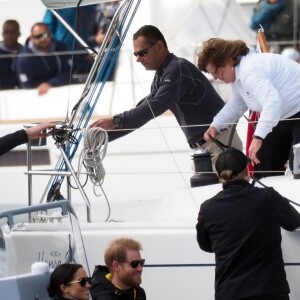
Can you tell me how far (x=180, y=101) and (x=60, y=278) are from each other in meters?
2.10

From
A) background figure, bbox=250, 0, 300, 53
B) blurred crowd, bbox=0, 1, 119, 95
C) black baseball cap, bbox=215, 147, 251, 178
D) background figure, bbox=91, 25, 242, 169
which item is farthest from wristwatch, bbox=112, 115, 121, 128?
background figure, bbox=250, 0, 300, 53

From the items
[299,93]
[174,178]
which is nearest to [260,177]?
[299,93]

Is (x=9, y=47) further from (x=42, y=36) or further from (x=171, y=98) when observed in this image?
(x=171, y=98)

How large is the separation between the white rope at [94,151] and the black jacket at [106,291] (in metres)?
1.38

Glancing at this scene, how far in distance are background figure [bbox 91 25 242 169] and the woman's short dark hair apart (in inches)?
67.4

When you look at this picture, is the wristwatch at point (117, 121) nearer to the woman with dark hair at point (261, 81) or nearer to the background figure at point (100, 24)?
the woman with dark hair at point (261, 81)

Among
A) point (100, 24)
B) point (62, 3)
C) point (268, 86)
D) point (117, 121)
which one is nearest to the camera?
point (268, 86)

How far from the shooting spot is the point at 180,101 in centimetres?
771

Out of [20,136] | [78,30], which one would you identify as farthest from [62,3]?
[78,30]

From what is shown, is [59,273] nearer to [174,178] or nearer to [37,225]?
[37,225]

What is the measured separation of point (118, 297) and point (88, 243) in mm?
1248

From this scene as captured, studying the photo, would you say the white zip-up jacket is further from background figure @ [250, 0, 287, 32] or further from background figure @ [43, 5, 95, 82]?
background figure @ [250, 0, 287, 32]

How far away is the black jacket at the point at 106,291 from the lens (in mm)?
5781

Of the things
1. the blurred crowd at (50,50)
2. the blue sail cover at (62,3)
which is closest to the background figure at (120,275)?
the blue sail cover at (62,3)
